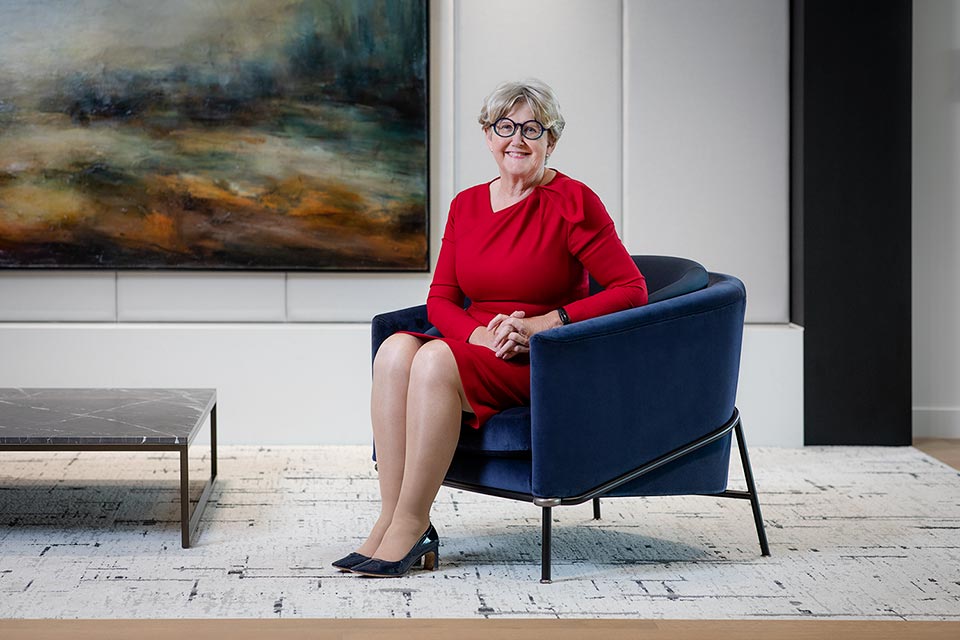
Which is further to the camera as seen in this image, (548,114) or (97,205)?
(97,205)

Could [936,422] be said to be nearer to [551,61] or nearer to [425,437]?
[551,61]

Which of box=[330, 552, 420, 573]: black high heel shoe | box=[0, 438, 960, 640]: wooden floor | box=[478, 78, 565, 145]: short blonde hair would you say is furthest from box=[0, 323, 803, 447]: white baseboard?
box=[0, 438, 960, 640]: wooden floor

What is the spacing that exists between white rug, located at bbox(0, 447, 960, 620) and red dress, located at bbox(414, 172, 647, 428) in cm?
52

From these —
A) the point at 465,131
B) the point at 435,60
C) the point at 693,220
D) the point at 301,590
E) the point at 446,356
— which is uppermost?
the point at 435,60

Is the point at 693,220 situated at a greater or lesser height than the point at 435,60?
lesser

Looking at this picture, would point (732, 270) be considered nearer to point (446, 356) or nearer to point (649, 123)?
point (649, 123)

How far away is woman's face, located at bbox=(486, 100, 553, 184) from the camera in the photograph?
2.99 metres

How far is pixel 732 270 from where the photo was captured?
4.88 meters

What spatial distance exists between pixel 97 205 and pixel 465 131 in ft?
5.44

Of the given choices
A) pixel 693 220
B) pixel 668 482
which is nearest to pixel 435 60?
pixel 693 220

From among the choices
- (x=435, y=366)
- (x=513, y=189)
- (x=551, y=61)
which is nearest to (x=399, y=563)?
(x=435, y=366)

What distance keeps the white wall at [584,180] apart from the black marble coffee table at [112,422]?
0.79 metres

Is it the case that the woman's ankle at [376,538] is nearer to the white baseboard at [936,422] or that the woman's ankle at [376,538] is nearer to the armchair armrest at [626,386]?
the armchair armrest at [626,386]

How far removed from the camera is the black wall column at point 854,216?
15.3 ft
